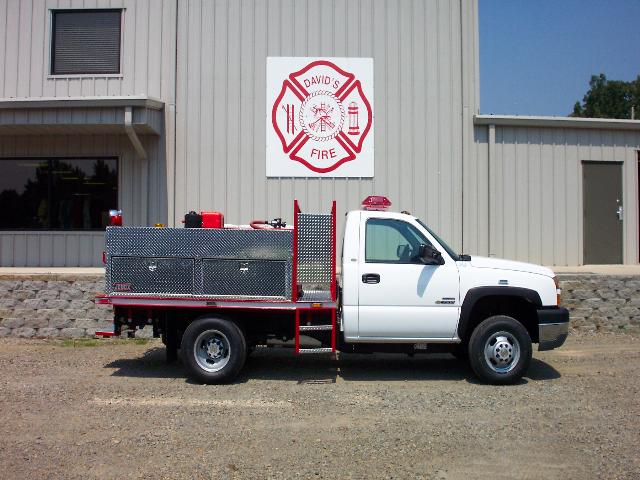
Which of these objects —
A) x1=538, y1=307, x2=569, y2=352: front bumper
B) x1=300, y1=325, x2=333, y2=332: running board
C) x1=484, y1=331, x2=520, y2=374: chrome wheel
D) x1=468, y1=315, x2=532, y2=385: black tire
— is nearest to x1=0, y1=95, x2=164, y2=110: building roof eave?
x1=300, y1=325, x2=333, y2=332: running board

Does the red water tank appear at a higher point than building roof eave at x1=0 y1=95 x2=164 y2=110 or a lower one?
lower

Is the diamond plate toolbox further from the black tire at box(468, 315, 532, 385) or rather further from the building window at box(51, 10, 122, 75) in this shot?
the building window at box(51, 10, 122, 75)

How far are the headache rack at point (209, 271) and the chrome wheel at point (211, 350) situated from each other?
386 millimetres

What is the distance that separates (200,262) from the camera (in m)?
7.18

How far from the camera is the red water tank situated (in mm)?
7777

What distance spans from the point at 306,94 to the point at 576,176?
6.17 m

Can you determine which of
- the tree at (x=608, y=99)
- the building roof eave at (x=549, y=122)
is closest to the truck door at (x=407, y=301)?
the building roof eave at (x=549, y=122)

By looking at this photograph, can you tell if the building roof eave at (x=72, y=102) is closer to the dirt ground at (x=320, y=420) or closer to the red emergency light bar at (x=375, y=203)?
the dirt ground at (x=320, y=420)

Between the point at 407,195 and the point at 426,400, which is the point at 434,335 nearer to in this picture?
the point at 426,400

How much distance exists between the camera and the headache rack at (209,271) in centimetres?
714

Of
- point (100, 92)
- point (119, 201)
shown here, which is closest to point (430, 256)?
point (119, 201)

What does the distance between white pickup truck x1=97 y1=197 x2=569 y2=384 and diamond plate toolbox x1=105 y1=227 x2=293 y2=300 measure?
0.01m

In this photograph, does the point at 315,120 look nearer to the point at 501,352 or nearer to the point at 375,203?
the point at 375,203

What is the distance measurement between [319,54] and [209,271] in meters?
7.04
